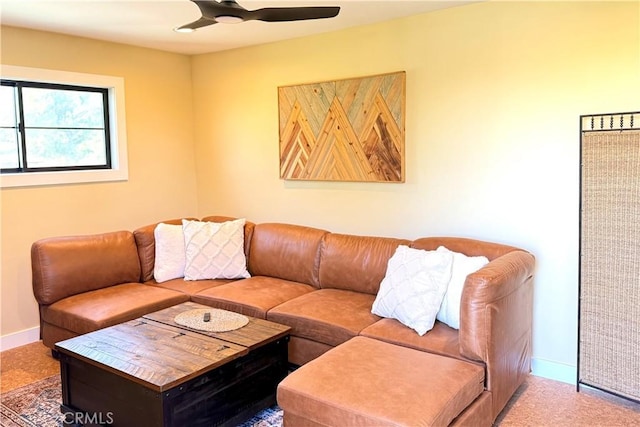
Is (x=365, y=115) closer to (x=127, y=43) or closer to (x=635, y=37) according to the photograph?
(x=635, y=37)

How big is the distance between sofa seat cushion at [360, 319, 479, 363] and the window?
2798 mm

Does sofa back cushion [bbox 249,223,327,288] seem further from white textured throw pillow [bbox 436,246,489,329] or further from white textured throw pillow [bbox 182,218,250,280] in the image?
white textured throw pillow [bbox 436,246,489,329]

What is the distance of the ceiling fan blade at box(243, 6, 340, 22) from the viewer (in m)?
2.55

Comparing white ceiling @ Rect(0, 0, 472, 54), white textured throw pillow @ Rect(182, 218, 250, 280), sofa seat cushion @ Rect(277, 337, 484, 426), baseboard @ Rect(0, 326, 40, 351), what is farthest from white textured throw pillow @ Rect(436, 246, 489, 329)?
baseboard @ Rect(0, 326, 40, 351)

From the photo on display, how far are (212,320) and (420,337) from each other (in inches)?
46.8

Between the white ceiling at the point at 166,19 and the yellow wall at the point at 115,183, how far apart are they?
6.1 inches

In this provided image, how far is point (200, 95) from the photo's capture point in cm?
502

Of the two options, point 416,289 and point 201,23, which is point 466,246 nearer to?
point 416,289

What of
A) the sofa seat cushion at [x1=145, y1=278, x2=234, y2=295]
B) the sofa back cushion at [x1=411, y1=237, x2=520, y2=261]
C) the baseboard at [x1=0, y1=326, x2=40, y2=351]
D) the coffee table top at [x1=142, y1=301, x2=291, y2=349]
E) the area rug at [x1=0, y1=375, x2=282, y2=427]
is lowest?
the area rug at [x1=0, y1=375, x2=282, y2=427]

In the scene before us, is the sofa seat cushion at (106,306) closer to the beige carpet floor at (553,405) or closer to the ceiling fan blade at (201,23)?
the beige carpet floor at (553,405)

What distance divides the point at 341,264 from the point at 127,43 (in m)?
2.68

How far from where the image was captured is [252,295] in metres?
3.57

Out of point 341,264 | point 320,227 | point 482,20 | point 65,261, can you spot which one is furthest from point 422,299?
point 65,261

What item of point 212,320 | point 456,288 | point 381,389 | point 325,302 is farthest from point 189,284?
point 381,389
